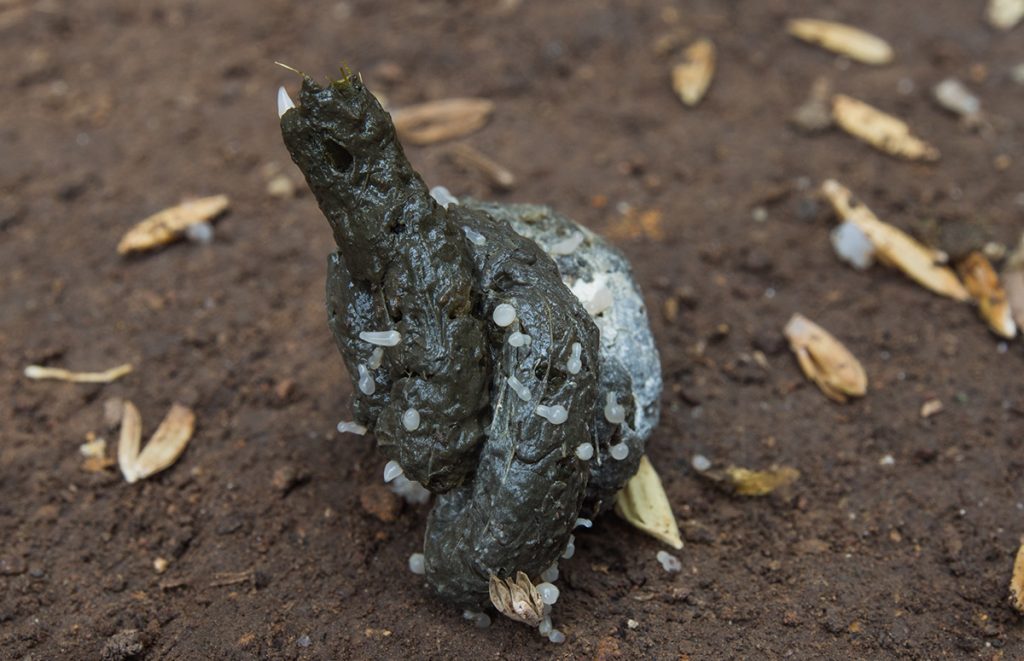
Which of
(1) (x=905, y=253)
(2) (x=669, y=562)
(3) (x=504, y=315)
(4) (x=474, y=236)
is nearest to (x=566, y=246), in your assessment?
(4) (x=474, y=236)

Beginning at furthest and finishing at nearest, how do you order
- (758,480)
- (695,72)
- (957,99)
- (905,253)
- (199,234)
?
1. (695,72)
2. (957,99)
3. (199,234)
4. (905,253)
5. (758,480)

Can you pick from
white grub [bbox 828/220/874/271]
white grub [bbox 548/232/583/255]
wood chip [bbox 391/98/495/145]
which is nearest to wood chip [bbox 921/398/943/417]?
white grub [bbox 828/220/874/271]

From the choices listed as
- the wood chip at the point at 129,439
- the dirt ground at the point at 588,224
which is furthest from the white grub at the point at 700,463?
the wood chip at the point at 129,439

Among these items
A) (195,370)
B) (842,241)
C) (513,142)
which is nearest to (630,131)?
(513,142)

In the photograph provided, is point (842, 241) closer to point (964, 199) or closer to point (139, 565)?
point (964, 199)

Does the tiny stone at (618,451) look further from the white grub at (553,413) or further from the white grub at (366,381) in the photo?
the white grub at (366,381)

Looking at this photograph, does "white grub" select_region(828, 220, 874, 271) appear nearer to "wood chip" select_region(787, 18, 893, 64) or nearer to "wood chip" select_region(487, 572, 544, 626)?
"wood chip" select_region(787, 18, 893, 64)

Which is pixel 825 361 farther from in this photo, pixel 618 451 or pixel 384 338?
pixel 384 338

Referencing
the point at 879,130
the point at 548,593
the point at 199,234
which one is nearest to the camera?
the point at 548,593
